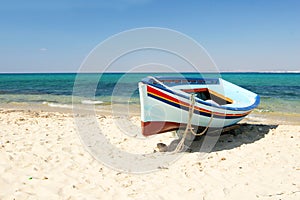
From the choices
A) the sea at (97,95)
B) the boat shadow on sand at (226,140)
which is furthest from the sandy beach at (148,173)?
the sea at (97,95)

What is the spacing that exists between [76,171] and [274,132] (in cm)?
548

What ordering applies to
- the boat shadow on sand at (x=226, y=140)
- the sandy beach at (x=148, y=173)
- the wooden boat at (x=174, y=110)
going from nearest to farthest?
the sandy beach at (x=148, y=173) < the wooden boat at (x=174, y=110) < the boat shadow on sand at (x=226, y=140)

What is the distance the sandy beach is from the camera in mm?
3465

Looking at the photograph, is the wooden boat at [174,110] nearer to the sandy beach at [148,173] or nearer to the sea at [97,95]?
the sandy beach at [148,173]

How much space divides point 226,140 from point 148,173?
2.73 meters

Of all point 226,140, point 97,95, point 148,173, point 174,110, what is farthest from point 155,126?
point 97,95

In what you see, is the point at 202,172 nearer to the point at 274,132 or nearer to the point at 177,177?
the point at 177,177

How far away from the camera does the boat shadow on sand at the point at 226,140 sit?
5.88 m

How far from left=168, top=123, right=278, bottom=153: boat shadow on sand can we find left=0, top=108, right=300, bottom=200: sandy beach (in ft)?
0.09

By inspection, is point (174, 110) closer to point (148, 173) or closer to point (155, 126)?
point (155, 126)

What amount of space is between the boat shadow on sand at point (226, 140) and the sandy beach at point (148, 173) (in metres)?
0.03

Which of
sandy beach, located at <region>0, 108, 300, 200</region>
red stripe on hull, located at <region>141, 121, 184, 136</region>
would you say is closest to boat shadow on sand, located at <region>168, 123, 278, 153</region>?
sandy beach, located at <region>0, 108, 300, 200</region>

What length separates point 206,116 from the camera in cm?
576

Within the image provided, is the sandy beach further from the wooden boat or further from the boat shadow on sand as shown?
the wooden boat
